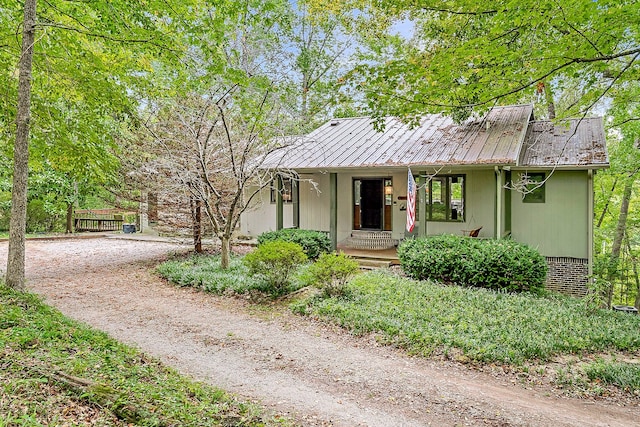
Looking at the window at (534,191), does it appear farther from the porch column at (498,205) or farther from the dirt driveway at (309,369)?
the dirt driveway at (309,369)

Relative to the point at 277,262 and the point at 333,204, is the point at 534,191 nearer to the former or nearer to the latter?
the point at 333,204

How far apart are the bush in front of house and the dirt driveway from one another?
402 cm

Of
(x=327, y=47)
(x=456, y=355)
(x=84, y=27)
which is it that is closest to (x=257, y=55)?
(x=84, y=27)

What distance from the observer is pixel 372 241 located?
529 inches

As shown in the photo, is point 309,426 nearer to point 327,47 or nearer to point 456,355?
point 456,355

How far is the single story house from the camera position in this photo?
10.9 m

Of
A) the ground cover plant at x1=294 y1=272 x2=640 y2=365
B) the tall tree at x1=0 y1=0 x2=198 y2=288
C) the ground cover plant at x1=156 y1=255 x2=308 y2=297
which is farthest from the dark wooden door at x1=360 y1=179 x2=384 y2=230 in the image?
the tall tree at x1=0 y1=0 x2=198 y2=288

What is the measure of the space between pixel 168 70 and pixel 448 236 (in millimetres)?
7760

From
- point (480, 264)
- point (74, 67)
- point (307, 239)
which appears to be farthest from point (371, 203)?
point (74, 67)

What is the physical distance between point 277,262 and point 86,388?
17.9ft

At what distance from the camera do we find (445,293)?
8.22 m

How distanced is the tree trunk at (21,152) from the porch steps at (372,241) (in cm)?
994

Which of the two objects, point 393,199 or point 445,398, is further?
point 393,199

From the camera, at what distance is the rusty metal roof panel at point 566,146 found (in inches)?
416
